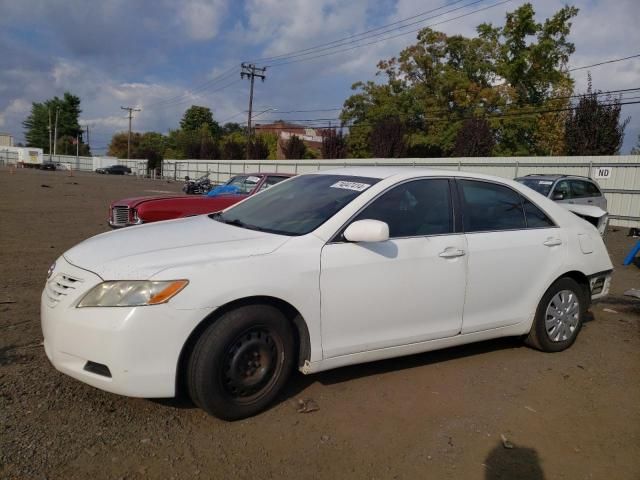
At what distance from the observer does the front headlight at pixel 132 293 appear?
9.34 ft

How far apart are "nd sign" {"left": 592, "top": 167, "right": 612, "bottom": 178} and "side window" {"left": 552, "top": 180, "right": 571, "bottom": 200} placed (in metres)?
5.80

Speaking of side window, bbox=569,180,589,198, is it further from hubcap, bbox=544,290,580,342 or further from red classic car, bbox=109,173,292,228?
hubcap, bbox=544,290,580,342

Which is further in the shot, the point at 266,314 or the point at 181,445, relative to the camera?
the point at 266,314

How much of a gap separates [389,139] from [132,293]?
31452mm

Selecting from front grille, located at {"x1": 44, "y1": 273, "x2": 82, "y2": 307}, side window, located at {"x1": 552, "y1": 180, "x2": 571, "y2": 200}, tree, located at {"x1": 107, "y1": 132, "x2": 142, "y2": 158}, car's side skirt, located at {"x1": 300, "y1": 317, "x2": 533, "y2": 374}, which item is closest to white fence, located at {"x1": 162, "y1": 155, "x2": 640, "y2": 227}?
side window, located at {"x1": 552, "y1": 180, "x2": 571, "y2": 200}

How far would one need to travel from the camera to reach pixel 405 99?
149ft

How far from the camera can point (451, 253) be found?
3830 millimetres

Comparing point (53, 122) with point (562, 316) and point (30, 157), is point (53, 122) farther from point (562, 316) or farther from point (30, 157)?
point (562, 316)

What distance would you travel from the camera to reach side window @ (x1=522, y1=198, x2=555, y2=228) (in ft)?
14.6

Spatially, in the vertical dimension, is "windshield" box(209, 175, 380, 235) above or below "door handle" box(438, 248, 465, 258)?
above

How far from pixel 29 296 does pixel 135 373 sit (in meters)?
3.46

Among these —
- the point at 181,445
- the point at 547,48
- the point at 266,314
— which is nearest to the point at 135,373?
the point at 181,445

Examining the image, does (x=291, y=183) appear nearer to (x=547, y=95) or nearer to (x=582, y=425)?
(x=582, y=425)

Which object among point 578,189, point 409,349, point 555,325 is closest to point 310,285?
point 409,349
